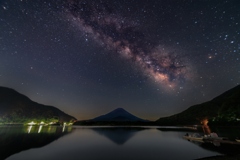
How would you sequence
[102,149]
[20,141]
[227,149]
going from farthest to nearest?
[20,141] → [102,149] → [227,149]

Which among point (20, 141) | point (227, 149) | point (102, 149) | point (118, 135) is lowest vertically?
point (102, 149)

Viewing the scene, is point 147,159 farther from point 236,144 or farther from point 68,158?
point 236,144

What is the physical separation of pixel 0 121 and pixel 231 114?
23723 cm

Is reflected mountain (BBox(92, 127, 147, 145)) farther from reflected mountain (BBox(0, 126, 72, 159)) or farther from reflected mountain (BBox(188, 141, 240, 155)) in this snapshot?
reflected mountain (BBox(188, 141, 240, 155))

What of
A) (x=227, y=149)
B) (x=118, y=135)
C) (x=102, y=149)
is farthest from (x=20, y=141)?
(x=227, y=149)

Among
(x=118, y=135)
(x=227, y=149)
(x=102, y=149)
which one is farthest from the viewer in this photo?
(x=118, y=135)

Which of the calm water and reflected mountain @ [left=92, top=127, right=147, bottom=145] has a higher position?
reflected mountain @ [left=92, top=127, right=147, bottom=145]

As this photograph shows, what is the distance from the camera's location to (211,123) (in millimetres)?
129375

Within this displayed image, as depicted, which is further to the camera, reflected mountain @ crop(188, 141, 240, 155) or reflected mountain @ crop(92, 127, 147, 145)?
reflected mountain @ crop(92, 127, 147, 145)

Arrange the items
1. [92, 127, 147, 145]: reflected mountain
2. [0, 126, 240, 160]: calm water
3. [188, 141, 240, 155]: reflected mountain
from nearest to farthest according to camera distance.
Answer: [188, 141, 240, 155]: reflected mountain → [0, 126, 240, 160]: calm water → [92, 127, 147, 145]: reflected mountain

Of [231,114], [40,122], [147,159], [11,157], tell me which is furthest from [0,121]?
[231,114]

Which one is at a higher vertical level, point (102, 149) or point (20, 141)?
point (20, 141)

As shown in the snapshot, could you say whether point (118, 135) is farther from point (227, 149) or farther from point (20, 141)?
point (227, 149)

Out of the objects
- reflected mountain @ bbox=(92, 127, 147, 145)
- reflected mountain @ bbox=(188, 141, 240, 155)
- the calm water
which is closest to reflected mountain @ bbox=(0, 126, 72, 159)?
the calm water
